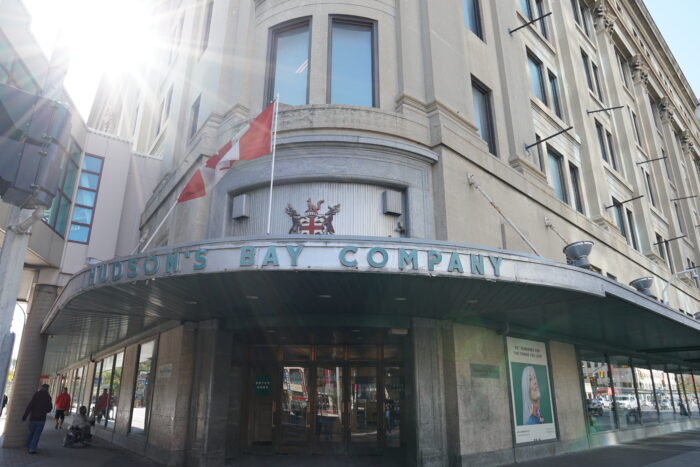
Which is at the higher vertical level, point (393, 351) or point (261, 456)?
point (393, 351)

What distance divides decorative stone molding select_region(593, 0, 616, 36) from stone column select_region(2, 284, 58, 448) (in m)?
34.4

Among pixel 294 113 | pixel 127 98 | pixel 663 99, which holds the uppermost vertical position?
pixel 663 99

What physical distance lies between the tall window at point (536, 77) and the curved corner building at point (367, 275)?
1507mm

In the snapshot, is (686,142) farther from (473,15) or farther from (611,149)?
(473,15)

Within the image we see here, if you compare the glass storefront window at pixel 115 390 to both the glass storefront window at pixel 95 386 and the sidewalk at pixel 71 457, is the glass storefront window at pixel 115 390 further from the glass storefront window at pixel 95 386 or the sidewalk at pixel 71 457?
the glass storefront window at pixel 95 386

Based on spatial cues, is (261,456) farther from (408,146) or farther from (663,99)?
(663,99)

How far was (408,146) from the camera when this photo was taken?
1217cm

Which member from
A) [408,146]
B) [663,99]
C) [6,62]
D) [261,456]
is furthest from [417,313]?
[663,99]

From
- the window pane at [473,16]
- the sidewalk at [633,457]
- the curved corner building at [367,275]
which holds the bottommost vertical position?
the sidewalk at [633,457]

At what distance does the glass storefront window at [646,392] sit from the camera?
21.6 meters

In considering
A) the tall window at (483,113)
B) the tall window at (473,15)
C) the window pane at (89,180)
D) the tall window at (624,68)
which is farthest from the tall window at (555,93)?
the window pane at (89,180)

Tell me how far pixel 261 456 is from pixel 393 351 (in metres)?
4.35

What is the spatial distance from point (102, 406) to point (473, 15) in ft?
72.5

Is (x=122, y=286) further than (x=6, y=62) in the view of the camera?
No
